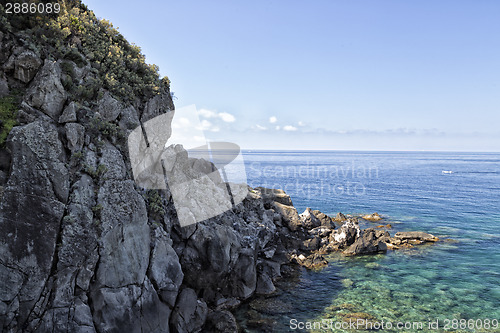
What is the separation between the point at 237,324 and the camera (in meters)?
22.2

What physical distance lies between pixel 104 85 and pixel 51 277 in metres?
13.4

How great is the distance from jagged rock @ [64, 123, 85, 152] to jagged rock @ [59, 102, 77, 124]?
42 centimetres

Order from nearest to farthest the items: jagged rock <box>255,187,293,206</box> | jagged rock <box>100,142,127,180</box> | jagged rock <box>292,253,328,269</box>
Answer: jagged rock <box>100,142,127,180</box> → jagged rock <box>292,253,328,269</box> → jagged rock <box>255,187,293,206</box>

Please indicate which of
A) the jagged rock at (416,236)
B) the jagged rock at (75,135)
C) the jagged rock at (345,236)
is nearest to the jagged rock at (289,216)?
the jagged rock at (345,236)

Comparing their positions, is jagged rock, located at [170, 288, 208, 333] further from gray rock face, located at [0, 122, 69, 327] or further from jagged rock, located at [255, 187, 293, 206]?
jagged rock, located at [255, 187, 293, 206]

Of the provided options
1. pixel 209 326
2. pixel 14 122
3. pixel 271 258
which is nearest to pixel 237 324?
pixel 209 326

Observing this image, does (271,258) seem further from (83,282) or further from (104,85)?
(104,85)

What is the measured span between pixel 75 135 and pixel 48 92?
10.3 ft

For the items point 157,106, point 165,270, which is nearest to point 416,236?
point 165,270

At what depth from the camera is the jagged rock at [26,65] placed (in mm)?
18719

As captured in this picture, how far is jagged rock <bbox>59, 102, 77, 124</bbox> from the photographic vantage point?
18531 mm

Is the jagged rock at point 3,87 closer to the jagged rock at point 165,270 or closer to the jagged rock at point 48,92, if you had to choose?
the jagged rock at point 48,92

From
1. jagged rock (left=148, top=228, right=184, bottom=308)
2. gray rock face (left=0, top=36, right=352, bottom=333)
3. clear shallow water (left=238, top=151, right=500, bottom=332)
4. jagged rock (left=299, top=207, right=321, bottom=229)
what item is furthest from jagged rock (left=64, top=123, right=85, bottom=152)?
jagged rock (left=299, top=207, right=321, bottom=229)

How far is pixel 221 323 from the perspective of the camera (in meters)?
21.0
